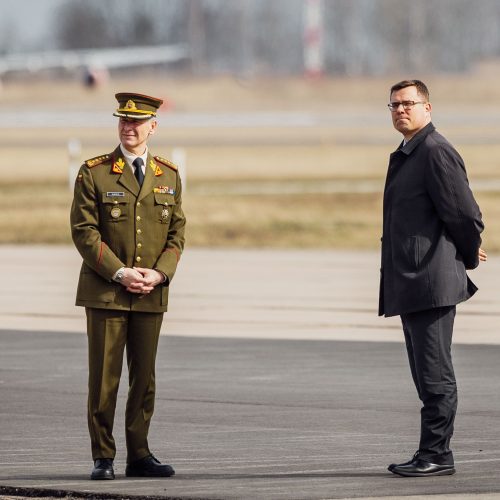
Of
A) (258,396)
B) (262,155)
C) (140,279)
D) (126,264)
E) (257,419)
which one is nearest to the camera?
(140,279)

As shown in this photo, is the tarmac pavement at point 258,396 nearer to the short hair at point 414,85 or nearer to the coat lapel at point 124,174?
the coat lapel at point 124,174

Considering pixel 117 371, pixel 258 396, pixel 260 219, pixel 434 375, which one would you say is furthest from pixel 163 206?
pixel 260 219

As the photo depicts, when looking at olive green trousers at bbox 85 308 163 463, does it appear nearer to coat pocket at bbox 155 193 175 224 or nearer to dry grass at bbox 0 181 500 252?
coat pocket at bbox 155 193 175 224

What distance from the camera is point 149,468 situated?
7.33 metres

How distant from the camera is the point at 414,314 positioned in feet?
23.9

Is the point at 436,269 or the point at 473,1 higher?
the point at 473,1

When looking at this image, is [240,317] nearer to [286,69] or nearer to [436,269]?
[436,269]

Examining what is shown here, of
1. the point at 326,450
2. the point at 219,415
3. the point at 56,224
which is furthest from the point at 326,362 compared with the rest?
the point at 56,224

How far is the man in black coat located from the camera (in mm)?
7176

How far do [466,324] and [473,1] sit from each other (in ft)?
444

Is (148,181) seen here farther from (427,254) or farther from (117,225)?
(427,254)

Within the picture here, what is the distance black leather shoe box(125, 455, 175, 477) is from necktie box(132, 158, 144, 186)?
4.47 ft

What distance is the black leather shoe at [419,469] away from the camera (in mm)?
7207

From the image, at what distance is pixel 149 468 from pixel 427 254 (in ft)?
5.62
